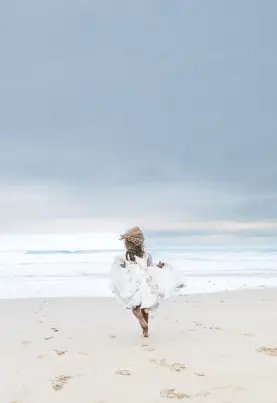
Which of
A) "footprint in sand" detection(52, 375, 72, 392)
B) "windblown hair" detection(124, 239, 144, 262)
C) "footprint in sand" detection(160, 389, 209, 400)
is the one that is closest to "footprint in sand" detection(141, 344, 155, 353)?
"windblown hair" detection(124, 239, 144, 262)

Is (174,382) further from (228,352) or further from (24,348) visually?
(24,348)

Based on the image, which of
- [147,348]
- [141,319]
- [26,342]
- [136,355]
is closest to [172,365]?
[136,355]

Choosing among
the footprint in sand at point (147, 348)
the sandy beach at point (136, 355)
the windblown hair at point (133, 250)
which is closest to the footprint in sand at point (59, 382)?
the sandy beach at point (136, 355)

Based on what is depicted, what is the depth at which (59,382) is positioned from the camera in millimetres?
6965

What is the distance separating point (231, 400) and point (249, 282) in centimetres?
1383

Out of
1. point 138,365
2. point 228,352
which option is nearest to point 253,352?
point 228,352

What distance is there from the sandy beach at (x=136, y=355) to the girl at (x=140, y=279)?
56cm

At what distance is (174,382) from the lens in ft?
22.5

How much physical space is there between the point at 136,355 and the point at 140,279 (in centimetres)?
145

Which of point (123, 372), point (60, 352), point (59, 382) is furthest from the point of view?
point (60, 352)

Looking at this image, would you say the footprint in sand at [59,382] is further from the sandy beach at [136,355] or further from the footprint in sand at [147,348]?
the footprint in sand at [147,348]

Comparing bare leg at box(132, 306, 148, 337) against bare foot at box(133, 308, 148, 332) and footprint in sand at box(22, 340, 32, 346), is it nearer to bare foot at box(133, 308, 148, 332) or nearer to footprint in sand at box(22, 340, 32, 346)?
bare foot at box(133, 308, 148, 332)

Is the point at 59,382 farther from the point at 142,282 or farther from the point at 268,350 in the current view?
the point at 268,350

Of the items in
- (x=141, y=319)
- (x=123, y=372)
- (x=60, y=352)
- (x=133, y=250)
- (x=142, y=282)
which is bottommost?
(x=123, y=372)
